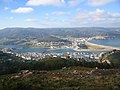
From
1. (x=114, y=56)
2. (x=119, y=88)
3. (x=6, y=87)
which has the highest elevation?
(x=6, y=87)

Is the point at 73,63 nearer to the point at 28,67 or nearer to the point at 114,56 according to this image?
the point at 28,67

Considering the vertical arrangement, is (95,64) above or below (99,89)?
below

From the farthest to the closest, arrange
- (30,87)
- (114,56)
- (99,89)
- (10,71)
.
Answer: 1. (114,56)
2. (10,71)
3. (99,89)
4. (30,87)

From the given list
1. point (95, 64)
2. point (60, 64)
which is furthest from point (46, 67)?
point (95, 64)

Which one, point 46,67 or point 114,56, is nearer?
point 46,67

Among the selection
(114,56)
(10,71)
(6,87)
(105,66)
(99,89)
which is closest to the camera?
(6,87)

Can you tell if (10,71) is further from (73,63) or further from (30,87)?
(30,87)

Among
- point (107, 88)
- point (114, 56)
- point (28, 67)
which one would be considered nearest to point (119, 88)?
point (107, 88)

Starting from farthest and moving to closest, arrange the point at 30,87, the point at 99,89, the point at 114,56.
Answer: the point at 114,56
the point at 99,89
the point at 30,87

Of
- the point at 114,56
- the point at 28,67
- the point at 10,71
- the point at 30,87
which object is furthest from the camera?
the point at 114,56
